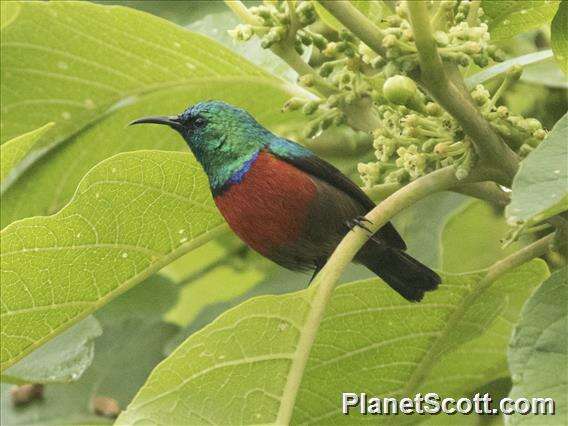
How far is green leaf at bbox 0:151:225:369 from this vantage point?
2322 mm

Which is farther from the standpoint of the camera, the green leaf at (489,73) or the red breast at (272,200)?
the red breast at (272,200)

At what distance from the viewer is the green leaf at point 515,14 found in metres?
2.33

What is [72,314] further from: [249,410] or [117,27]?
[117,27]

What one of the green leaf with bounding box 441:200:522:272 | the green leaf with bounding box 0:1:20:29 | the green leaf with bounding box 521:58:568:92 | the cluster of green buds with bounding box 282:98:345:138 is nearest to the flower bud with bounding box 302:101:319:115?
the cluster of green buds with bounding box 282:98:345:138

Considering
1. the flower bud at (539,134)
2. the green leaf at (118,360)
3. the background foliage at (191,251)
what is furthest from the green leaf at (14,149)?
Result: the green leaf at (118,360)

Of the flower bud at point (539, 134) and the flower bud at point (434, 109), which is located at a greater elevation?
the flower bud at point (434, 109)

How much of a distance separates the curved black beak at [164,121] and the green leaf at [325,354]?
0.78 meters

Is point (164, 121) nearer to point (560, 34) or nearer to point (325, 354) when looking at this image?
point (325, 354)

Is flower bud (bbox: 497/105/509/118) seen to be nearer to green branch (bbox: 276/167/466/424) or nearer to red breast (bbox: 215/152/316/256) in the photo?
green branch (bbox: 276/167/466/424)

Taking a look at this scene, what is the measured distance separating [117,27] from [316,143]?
1176 mm

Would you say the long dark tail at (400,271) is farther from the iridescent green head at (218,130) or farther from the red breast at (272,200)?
the iridescent green head at (218,130)

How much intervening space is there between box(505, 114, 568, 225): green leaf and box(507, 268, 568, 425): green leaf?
9.2 inches

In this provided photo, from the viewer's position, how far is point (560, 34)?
226 centimetres

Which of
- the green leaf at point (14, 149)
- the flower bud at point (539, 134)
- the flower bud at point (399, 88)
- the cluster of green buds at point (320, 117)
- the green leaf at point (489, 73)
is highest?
the green leaf at point (489, 73)
